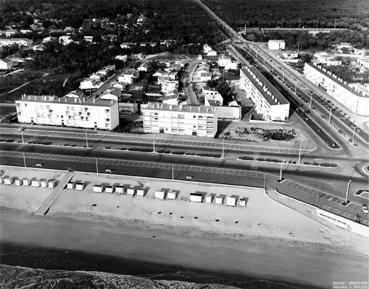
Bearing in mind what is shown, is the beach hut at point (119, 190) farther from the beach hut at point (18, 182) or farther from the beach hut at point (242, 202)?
the beach hut at point (242, 202)

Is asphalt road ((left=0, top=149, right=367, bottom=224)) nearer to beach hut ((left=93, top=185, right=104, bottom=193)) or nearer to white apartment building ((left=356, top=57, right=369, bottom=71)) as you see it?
beach hut ((left=93, top=185, right=104, bottom=193))

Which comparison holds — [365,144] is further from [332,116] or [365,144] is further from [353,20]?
[353,20]

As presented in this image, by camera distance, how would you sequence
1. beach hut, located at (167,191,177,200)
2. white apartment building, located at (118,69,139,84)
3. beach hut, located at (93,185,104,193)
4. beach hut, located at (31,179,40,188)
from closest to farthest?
beach hut, located at (167,191,177,200) → beach hut, located at (93,185,104,193) → beach hut, located at (31,179,40,188) → white apartment building, located at (118,69,139,84)

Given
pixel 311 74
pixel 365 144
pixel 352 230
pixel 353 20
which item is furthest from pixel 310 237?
pixel 353 20

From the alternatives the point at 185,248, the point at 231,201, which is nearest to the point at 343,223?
the point at 231,201

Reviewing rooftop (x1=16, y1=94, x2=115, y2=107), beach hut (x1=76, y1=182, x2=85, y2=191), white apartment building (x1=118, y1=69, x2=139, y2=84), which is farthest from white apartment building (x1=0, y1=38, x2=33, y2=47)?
beach hut (x1=76, y1=182, x2=85, y2=191)

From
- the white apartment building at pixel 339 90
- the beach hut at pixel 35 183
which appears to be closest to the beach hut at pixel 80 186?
the beach hut at pixel 35 183

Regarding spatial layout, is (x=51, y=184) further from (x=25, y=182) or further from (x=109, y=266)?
(x=109, y=266)
